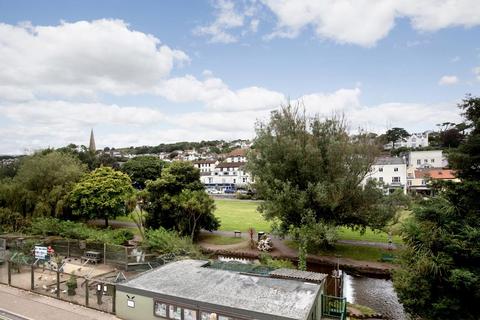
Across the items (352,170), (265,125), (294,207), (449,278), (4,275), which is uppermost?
(265,125)

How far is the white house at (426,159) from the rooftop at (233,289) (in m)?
77.0

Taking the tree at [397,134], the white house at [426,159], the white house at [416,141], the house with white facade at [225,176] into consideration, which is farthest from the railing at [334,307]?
the tree at [397,134]

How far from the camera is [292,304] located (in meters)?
13.3

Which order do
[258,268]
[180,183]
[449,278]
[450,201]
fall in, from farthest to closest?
[180,183] < [258,268] < [450,201] < [449,278]

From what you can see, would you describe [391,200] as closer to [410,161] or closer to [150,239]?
[150,239]

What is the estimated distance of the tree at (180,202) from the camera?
3438 centimetres

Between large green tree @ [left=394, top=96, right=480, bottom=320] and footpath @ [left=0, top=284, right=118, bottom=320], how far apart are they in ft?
47.4

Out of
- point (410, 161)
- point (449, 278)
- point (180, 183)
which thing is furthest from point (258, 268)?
point (410, 161)

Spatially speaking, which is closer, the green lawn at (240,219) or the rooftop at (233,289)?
the rooftop at (233,289)

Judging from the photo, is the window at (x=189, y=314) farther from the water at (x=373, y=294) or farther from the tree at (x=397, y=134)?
the tree at (x=397, y=134)

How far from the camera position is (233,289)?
15.0 m

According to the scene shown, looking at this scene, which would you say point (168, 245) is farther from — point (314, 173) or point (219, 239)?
point (314, 173)

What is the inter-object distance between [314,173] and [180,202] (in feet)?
44.1

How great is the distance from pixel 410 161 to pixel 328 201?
6813 cm
